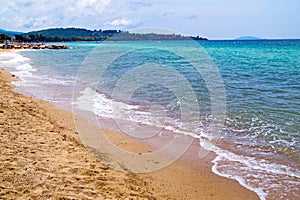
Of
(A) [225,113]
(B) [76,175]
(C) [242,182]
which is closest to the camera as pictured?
(B) [76,175]

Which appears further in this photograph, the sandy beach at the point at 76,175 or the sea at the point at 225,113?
the sea at the point at 225,113

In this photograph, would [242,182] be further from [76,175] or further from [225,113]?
[225,113]

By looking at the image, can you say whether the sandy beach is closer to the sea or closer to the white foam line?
the white foam line

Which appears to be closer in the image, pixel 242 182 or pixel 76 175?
pixel 76 175

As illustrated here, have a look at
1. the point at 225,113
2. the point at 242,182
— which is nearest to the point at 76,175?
the point at 242,182

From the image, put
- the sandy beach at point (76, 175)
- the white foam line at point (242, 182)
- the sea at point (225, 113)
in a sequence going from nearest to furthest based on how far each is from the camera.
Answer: the sandy beach at point (76, 175) < the white foam line at point (242, 182) < the sea at point (225, 113)

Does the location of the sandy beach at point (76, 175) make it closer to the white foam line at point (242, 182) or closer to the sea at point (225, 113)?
the white foam line at point (242, 182)

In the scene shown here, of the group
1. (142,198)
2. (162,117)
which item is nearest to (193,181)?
(142,198)

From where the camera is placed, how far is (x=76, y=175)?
5621mm

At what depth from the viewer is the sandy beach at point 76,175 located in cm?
500

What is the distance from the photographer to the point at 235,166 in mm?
7324

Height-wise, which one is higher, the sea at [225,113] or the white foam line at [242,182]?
the sea at [225,113]

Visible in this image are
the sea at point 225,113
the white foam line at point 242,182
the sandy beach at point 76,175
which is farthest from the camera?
the sea at point 225,113

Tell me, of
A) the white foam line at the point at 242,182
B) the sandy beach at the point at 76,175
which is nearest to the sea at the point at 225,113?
the white foam line at the point at 242,182
